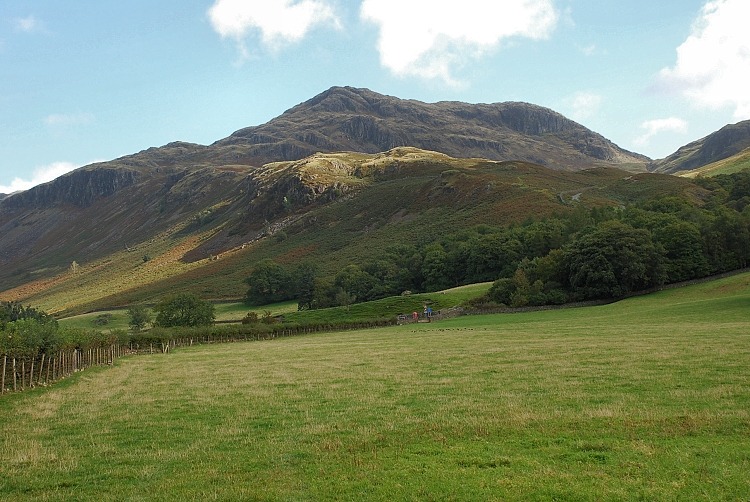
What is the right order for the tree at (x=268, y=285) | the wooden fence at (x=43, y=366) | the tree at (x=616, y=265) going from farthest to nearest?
the tree at (x=268, y=285), the tree at (x=616, y=265), the wooden fence at (x=43, y=366)

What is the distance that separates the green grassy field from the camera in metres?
9.96

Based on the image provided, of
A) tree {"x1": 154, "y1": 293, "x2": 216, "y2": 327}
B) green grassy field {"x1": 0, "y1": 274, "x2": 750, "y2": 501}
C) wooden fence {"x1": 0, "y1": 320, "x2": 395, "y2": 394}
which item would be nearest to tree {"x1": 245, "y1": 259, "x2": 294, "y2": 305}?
tree {"x1": 154, "y1": 293, "x2": 216, "y2": 327}

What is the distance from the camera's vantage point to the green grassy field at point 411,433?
32.7 feet

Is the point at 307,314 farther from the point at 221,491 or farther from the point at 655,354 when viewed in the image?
the point at 221,491

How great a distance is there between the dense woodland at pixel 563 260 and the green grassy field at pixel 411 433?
5144 centimetres

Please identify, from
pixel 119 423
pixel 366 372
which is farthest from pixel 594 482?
pixel 366 372

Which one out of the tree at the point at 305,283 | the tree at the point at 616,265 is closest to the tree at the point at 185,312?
the tree at the point at 305,283

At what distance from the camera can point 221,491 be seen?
395 inches

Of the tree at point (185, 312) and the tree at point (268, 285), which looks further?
the tree at point (268, 285)

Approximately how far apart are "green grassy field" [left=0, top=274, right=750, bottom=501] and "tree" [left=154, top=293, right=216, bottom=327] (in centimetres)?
5870

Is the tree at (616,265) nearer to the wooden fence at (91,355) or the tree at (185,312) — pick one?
the wooden fence at (91,355)

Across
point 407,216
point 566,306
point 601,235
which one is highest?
point 407,216

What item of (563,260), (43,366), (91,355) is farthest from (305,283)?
(43,366)

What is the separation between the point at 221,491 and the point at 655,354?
22.4 m
